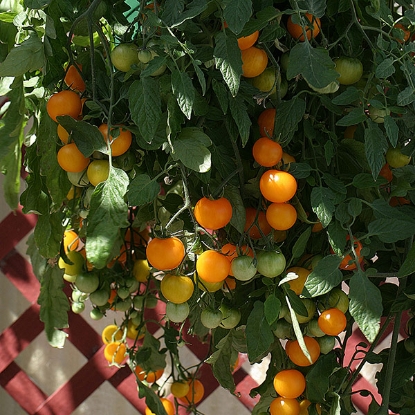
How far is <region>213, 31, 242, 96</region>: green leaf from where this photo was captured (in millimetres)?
368

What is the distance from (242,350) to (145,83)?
0.84ft

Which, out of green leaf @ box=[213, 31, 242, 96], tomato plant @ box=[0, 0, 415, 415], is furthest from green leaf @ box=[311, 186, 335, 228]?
green leaf @ box=[213, 31, 242, 96]

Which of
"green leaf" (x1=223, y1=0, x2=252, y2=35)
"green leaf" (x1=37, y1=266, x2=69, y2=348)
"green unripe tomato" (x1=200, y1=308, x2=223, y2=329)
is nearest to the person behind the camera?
"green leaf" (x1=223, y1=0, x2=252, y2=35)

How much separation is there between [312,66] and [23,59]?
0.17 meters

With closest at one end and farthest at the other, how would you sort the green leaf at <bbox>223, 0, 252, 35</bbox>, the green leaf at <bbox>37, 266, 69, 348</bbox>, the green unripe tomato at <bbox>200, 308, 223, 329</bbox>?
the green leaf at <bbox>223, 0, 252, 35</bbox> < the green unripe tomato at <bbox>200, 308, 223, 329</bbox> < the green leaf at <bbox>37, 266, 69, 348</bbox>

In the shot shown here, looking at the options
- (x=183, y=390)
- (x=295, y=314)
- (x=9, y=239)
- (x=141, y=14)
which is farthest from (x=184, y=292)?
(x=9, y=239)

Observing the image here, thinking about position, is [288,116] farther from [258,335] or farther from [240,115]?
[258,335]

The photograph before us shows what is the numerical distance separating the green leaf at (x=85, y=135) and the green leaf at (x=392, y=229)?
187 mm

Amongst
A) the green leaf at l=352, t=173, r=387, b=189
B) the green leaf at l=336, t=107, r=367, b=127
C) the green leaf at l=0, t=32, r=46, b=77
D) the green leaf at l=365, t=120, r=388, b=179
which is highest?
the green leaf at l=0, t=32, r=46, b=77

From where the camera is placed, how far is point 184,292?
17.1 inches

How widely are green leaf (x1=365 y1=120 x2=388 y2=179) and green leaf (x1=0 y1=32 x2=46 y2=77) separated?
21 cm

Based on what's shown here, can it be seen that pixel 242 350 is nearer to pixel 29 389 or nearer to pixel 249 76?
pixel 249 76

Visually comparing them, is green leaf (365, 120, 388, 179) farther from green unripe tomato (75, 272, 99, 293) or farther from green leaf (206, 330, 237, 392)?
green unripe tomato (75, 272, 99, 293)

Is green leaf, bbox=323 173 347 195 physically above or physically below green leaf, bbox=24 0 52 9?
below
